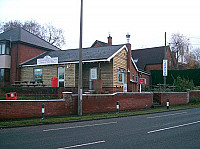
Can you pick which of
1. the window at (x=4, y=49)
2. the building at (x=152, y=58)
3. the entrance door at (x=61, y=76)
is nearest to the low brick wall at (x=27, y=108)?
the entrance door at (x=61, y=76)

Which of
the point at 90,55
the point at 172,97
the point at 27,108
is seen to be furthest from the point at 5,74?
the point at 172,97

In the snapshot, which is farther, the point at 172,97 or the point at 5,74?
the point at 5,74

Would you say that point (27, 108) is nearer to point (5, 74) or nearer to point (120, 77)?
point (120, 77)

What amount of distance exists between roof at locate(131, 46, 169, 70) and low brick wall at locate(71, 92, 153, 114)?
25711 mm

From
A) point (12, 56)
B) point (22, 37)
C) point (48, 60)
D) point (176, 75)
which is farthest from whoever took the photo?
point (176, 75)

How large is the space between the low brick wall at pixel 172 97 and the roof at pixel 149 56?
19892 millimetres

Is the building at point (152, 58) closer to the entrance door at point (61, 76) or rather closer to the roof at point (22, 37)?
the roof at point (22, 37)

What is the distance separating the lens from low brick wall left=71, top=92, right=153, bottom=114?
19.0 metres

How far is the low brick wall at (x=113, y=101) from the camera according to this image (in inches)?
749

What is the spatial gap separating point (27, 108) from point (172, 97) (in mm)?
17838

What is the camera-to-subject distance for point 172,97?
2784 cm

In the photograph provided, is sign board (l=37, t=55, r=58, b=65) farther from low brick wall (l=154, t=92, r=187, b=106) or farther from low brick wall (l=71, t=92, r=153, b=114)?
low brick wall (l=154, t=92, r=187, b=106)

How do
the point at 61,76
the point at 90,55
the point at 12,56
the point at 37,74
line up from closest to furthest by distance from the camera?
1. the point at 90,55
2. the point at 61,76
3. the point at 37,74
4. the point at 12,56

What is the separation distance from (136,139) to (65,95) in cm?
971
